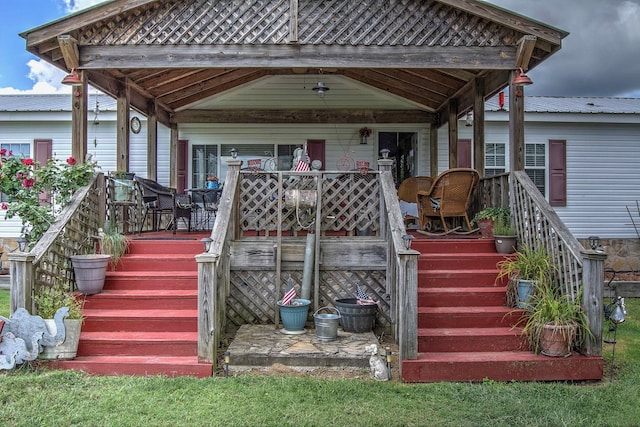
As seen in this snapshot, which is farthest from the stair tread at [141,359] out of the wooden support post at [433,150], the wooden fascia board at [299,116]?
the wooden support post at [433,150]

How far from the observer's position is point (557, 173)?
32.8 feet

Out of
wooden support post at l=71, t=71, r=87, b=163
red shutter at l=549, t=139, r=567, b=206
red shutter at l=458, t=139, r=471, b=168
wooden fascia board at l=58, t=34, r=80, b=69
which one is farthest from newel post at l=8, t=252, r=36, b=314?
red shutter at l=549, t=139, r=567, b=206

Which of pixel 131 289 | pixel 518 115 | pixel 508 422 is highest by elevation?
pixel 518 115

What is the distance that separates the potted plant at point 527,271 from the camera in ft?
16.6

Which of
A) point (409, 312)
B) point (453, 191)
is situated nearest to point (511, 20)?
point (453, 191)

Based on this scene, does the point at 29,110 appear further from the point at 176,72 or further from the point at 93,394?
the point at 93,394

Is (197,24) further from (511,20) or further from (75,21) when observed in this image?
(511,20)

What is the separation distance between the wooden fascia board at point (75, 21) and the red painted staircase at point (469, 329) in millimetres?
4420

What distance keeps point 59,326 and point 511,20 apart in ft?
18.7

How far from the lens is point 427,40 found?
605cm

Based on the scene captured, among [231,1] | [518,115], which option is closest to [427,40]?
[518,115]

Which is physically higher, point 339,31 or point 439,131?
point 339,31

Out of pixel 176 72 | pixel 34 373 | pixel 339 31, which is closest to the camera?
pixel 34 373

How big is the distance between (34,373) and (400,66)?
4.87 m
